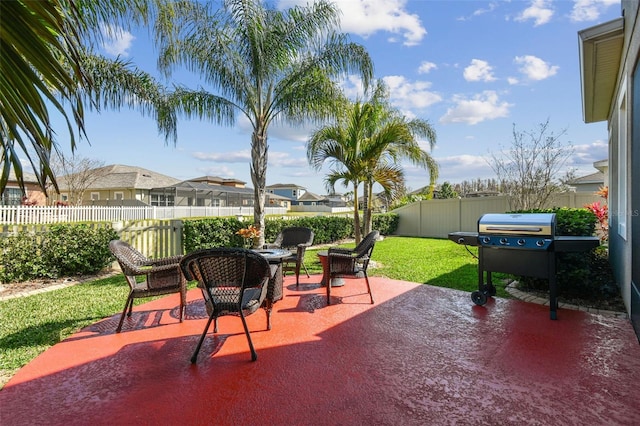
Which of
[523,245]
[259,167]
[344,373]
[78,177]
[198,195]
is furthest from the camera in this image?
[198,195]

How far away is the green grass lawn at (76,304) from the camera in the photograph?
353 centimetres

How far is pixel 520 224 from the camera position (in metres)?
4.57

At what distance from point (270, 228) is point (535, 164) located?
9689 millimetres

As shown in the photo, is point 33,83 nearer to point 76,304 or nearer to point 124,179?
point 76,304

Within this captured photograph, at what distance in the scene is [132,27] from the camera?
15.3 ft

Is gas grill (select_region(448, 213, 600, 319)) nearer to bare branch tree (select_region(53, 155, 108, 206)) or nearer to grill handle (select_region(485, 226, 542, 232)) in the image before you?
grill handle (select_region(485, 226, 542, 232))

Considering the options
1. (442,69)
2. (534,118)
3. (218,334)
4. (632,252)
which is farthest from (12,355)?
(534,118)

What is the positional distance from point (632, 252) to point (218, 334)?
16.3 ft

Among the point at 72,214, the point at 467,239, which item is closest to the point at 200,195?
the point at 72,214

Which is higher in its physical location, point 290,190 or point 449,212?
point 290,190

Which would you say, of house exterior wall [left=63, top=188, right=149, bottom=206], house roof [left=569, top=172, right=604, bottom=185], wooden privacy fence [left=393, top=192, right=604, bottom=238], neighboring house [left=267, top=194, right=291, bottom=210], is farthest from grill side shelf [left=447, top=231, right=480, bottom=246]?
neighboring house [left=267, top=194, right=291, bottom=210]

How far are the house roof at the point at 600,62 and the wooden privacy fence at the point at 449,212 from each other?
5.89 m

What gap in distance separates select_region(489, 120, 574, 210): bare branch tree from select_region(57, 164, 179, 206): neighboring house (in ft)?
88.5

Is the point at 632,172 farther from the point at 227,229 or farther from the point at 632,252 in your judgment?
the point at 227,229
